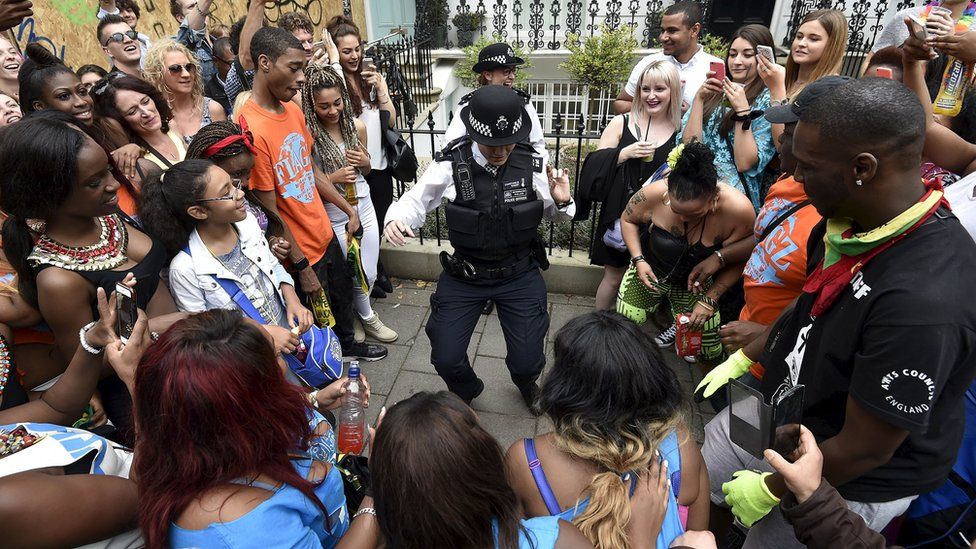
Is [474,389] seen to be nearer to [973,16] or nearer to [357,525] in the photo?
[357,525]

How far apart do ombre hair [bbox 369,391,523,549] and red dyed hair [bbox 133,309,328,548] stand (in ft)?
1.32

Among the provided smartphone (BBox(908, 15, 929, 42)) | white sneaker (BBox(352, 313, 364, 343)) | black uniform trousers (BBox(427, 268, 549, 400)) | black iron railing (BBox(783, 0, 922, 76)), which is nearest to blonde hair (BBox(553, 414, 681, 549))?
black uniform trousers (BBox(427, 268, 549, 400))

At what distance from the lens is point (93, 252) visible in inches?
81.9

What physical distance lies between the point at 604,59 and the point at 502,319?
27.8ft

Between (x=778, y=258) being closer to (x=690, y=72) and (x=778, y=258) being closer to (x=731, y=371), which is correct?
(x=731, y=371)

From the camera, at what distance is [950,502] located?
1697 millimetres

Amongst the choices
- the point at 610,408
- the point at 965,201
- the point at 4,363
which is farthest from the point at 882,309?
the point at 4,363

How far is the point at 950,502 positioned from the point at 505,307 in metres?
2.18

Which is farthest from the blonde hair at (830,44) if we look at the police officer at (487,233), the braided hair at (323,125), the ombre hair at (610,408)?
the braided hair at (323,125)

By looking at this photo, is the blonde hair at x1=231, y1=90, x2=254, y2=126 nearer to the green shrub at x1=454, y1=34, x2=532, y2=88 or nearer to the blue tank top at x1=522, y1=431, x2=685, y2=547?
the blue tank top at x1=522, y1=431, x2=685, y2=547

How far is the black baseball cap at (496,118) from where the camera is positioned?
2789mm

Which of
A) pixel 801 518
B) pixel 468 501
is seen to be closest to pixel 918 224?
pixel 801 518

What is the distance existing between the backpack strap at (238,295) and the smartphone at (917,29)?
3721mm

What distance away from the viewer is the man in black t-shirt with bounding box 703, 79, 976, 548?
1.34 metres
